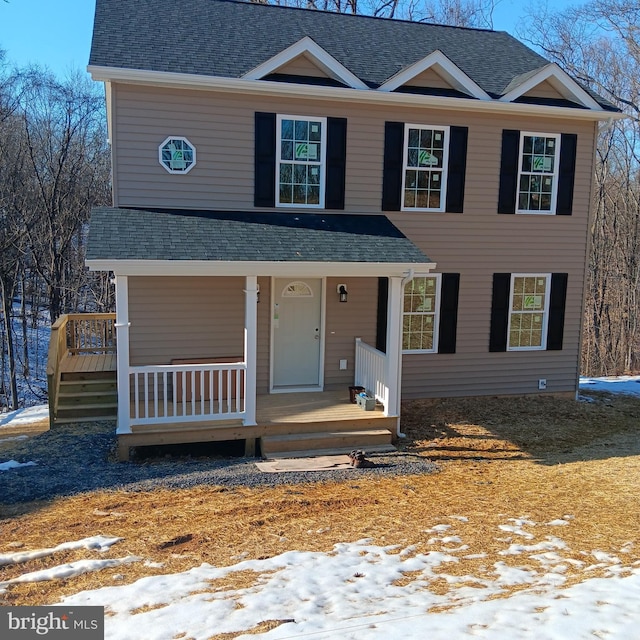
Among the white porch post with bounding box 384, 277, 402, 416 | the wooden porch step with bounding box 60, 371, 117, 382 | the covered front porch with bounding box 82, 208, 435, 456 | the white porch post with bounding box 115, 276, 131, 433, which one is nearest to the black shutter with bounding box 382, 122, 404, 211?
the covered front porch with bounding box 82, 208, 435, 456

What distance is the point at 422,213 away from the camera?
1048 cm

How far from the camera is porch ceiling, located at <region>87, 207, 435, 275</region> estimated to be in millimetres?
7703

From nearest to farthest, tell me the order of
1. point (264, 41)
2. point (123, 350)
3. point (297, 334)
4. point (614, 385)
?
1. point (123, 350)
2. point (297, 334)
3. point (264, 41)
4. point (614, 385)

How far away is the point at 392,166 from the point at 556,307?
13.8ft

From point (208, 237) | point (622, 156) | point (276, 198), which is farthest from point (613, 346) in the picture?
point (208, 237)

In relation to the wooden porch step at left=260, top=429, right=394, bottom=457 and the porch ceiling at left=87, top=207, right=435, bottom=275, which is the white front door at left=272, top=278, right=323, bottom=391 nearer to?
the porch ceiling at left=87, top=207, right=435, bottom=275

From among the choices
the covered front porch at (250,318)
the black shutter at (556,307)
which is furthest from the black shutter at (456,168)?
the black shutter at (556,307)

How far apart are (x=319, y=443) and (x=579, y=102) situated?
7754 millimetres

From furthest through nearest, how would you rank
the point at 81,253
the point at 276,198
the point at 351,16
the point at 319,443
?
the point at 81,253 → the point at 351,16 → the point at 276,198 → the point at 319,443

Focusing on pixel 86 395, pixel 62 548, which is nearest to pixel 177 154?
pixel 86 395

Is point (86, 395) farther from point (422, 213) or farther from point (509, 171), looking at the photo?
point (509, 171)

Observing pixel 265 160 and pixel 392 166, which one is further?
pixel 392 166

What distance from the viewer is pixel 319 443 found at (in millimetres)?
8344

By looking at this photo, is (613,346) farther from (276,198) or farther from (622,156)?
(276,198)
